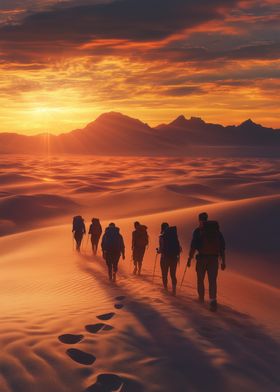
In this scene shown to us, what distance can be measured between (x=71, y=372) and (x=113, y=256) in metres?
6.24

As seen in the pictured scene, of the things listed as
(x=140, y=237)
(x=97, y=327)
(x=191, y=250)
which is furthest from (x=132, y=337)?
(x=140, y=237)

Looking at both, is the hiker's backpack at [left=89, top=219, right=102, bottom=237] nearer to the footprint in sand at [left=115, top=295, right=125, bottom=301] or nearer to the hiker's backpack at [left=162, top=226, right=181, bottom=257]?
the hiker's backpack at [left=162, top=226, right=181, bottom=257]

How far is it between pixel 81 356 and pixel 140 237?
692 centimetres

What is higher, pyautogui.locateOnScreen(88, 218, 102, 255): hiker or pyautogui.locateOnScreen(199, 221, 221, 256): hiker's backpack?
pyautogui.locateOnScreen(199, 221, 221, 256): hiker's backpack

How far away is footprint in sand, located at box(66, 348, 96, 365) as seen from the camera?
5.86 m

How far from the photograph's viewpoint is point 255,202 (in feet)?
85.9

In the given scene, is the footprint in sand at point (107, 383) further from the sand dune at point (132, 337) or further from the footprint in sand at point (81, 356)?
the footprint in sand at point (81, 356)

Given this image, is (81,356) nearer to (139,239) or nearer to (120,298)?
(120,298)

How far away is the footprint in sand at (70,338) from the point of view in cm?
651

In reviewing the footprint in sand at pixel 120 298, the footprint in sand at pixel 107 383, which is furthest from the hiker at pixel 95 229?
the footprint in sand at pixel 107 383

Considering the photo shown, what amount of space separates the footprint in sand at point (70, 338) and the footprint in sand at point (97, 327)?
1.22 feet

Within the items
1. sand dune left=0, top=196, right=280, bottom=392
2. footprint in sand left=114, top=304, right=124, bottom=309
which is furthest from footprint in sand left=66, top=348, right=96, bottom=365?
footprint in sand left=114, top=304, right=124, bottom=309

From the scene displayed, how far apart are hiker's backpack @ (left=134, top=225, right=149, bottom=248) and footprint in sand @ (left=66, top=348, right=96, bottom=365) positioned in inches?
263

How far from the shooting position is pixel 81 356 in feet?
19.7
